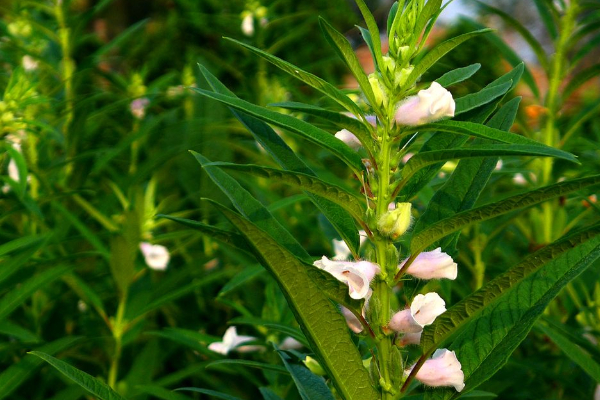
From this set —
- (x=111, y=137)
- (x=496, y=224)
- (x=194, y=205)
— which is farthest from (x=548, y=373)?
(x=111, y=137)

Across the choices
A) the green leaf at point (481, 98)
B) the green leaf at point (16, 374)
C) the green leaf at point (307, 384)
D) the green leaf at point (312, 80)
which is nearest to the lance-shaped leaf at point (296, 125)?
the green leaf at point (312, 80)

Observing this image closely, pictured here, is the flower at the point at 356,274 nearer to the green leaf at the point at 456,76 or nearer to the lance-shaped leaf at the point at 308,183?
the lance-shaped leaf at the point at 308,183

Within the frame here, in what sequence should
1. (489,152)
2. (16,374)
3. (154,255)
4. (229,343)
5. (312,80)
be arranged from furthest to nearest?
(154,255) < (229,343) < (16,374) < (312,80) < (489,152)

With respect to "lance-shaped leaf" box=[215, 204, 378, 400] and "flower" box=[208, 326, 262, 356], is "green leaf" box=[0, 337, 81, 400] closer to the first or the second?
"flower" box=[208, 326, 262, 356]

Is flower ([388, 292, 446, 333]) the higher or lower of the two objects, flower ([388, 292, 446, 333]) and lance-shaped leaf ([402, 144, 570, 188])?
the lower

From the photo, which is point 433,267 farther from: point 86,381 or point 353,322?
point 86,381

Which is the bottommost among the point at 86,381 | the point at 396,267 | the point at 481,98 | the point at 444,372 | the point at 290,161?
the point at 86,381

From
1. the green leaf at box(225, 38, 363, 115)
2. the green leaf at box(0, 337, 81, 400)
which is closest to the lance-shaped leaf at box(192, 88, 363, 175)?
the green leaf at box(225, 38, 363, 115)

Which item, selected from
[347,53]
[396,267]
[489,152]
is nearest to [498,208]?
[489,152]
